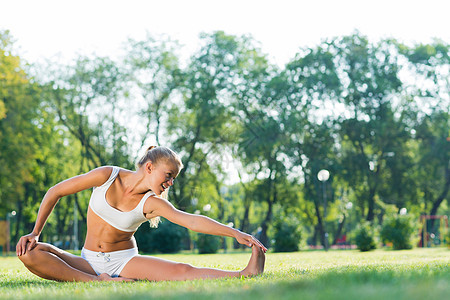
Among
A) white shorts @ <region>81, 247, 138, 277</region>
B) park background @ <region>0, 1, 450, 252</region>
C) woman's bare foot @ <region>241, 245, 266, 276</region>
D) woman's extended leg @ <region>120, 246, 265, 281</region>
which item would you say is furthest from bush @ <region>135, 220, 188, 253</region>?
woman's bare foot @ <region>241, 245, 266, 276</region>

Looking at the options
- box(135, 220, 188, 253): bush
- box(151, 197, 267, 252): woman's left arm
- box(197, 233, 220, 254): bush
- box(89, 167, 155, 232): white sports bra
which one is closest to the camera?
box(151, 197, 267, 252): woman's left arm

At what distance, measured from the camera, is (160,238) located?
3388 centimetres

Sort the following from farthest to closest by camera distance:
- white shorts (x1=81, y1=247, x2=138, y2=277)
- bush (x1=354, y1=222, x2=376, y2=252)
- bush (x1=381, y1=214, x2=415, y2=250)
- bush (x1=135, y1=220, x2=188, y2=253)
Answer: bush (x1=135, y1=220, x2=188, y2=253) → bush (x1=381, y1=214, x2=415, y2=250) → bush (x1=354, y1=222, x2=376, y2=252) → white shorts (x1=81, y1=247, x2=138, y2=277)

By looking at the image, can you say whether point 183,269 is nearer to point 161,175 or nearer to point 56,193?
point 161,175

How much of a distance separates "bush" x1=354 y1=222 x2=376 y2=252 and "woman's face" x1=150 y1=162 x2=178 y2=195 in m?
22.4

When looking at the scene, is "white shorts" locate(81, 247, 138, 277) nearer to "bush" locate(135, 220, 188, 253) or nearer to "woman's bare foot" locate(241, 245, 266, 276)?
"woman's bare foot" locate(241, 245, 266, 276)

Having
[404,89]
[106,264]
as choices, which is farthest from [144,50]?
[106,264]

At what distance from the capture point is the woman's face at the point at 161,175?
5832 millimetres

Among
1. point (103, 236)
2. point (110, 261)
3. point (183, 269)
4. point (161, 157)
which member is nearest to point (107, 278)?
point (110, 261)

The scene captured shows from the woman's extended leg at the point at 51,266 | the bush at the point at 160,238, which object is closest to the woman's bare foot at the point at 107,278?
the woman's extended leg at the point at 51,266

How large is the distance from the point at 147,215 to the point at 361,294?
10.4 feet

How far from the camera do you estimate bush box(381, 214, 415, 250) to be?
27.7 m

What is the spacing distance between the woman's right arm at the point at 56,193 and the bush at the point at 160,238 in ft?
91.4

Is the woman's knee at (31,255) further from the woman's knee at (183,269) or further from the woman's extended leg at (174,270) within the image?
the woman's knee at (183,269)
